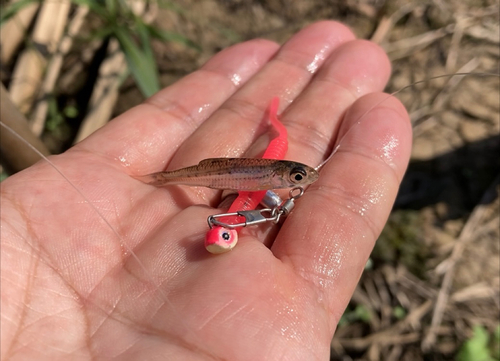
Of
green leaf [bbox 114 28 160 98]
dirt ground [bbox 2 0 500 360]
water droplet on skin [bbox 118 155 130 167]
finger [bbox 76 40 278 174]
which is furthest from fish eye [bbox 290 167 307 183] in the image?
green leaf [bbox 114 28 160 98]

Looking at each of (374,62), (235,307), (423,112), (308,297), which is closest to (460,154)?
(423,112)

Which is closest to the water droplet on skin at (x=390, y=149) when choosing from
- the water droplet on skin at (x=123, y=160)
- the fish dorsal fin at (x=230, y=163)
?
the fish dorsal fin at (x=230, y=163)

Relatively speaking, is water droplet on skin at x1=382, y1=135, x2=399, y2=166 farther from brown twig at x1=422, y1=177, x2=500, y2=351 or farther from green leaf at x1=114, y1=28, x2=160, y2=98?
green leaf at x1=114, y1=28, x2=160, y2=98

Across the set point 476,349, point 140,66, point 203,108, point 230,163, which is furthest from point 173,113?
point 476,349

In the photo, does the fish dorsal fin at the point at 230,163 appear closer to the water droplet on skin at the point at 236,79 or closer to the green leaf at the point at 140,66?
the water droplet on skin at the point at 236,79

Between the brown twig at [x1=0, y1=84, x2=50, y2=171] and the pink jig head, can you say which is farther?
the brown twig at [x1=0, y1=84, x2=50, y2=171]

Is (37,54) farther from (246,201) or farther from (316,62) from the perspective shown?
(246,201)
